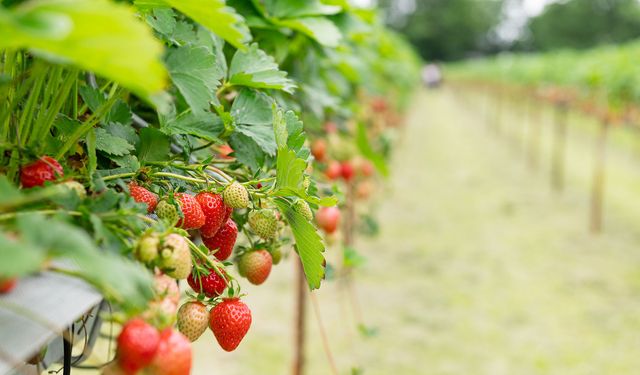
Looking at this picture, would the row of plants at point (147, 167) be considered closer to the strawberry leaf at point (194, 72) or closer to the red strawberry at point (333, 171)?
the strawberry leaf at point (194, 72)

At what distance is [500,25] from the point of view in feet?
225

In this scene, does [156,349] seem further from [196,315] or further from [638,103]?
[638,103]

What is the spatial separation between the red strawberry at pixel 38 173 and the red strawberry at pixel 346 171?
2430mm

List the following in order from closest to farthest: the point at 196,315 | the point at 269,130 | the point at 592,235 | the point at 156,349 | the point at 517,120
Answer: the point at 156,349, the point at 196,315, the point at 269,130, the point at 592,235, the point at 517,120

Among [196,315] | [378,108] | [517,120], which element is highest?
[196,315]

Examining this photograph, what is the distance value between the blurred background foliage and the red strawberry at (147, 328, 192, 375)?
2315 inches

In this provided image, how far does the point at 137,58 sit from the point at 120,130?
0.46m

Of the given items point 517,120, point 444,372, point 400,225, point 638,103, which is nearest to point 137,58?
point 444,372

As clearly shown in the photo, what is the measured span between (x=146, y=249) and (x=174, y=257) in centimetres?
3

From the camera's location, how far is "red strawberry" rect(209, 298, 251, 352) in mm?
862

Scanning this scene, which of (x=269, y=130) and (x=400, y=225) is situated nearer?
(x=269, y=130)

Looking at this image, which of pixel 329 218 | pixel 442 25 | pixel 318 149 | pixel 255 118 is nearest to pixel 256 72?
pixel 255 118

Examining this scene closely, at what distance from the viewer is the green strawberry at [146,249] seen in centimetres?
62

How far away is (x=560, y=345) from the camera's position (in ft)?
15.7
